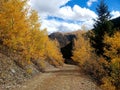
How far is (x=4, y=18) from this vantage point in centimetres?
3584

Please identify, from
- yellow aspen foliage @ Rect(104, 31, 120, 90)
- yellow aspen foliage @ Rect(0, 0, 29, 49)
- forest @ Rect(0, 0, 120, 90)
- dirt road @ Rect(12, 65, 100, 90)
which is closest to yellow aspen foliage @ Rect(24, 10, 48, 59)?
forest @ Rect(0, 0, 120, 90)

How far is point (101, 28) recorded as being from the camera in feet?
149

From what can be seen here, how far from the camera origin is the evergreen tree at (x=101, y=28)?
148 ft

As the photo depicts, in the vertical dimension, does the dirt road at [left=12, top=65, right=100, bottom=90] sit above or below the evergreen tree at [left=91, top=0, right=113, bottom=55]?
below

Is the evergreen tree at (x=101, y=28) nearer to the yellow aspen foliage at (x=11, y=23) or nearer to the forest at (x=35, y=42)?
the forest at (x=35, y=42)

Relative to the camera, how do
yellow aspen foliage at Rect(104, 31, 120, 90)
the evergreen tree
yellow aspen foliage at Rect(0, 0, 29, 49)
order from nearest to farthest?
yellow aspen foliage at Rect(0, 0, 29, 49) → yellow aspen foliage at Rect(104, 31, 120, 90) → the evergreen tree

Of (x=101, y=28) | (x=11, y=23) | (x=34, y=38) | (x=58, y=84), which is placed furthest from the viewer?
(x=34, y=38)

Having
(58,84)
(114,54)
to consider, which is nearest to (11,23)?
(58,84)

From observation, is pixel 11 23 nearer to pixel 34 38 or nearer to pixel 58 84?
pixel 58 84

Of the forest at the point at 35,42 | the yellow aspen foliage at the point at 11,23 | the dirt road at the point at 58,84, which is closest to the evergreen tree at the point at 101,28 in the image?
the forest at the point at 35,42

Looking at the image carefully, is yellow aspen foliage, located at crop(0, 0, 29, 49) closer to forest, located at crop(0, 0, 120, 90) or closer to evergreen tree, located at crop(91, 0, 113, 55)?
forest, located at crop(0, 0, 120, 90)

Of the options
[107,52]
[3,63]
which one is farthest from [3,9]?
[107,52]

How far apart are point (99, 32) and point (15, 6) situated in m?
15.7

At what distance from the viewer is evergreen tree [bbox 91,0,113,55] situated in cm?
4497
